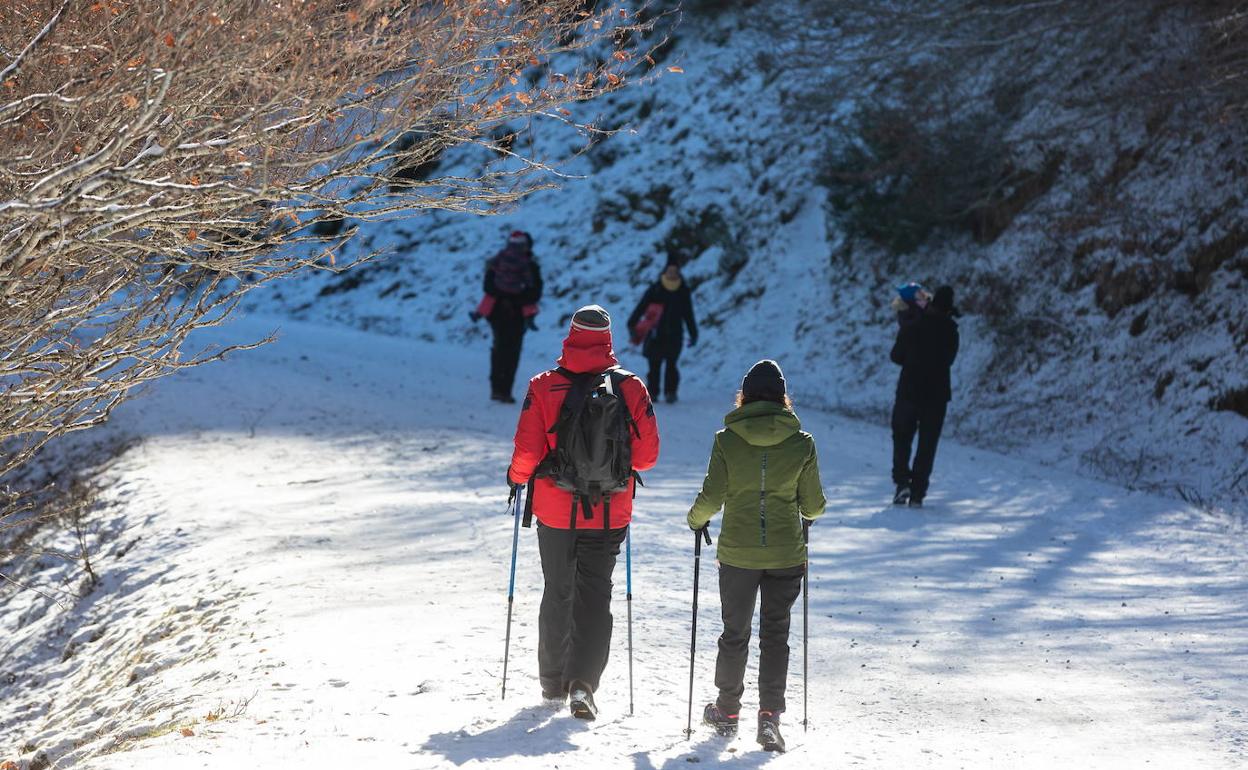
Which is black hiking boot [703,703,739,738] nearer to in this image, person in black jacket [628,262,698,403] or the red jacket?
the red jacket

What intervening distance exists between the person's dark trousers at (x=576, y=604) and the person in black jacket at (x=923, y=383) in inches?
216

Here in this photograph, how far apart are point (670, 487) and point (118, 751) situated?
21.0ft

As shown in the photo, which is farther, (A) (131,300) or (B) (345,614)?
(B) (345,614)

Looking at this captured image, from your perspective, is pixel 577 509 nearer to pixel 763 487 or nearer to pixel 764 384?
pixel 763 487

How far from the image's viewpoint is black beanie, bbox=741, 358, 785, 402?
549cm

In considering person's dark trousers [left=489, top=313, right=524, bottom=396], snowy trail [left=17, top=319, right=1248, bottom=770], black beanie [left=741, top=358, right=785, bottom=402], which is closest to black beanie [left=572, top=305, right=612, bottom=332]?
black beanie [left=741, top=358, right=785, bottom=402]

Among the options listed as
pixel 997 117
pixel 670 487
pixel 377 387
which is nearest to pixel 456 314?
pixel 377 387

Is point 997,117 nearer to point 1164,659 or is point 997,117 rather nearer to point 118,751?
point 1164,659

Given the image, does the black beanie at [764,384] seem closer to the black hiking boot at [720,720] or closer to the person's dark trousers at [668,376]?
the black hiking boot at [720,720]

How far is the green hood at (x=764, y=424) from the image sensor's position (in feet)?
17.9

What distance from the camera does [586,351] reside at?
18.6 feet

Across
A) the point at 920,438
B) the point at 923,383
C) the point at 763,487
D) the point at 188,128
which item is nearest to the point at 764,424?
the point at 763,487

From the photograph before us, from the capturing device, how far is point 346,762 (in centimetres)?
499

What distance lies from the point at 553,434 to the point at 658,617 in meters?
2.24
